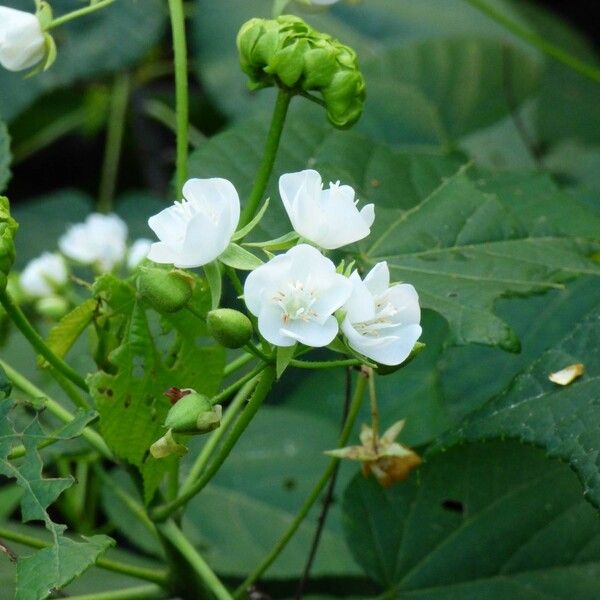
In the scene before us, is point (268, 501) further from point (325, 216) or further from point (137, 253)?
point (325, 216)

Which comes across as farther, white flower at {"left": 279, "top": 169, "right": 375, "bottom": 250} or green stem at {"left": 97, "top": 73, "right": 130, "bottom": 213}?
green stem at {"left": 97, "top": 73, "right": 130, "bottom": 213}

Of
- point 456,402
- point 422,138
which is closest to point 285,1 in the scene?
point 456,402

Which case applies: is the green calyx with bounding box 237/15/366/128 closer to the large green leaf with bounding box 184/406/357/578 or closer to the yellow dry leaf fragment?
the yellow dry leaf fragment

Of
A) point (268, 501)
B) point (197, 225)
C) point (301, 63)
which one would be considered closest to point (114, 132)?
point (268, 501)

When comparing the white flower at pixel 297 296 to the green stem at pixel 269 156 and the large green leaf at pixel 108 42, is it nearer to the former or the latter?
the green stem at pixel 269 156

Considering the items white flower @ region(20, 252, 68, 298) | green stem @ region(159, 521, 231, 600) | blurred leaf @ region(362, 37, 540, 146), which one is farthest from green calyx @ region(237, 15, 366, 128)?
blurred leaf @ region(362, 37, 540, 146)

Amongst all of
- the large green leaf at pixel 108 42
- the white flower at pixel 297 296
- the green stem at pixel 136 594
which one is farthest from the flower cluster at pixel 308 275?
the large green leaf at pixel 108 42

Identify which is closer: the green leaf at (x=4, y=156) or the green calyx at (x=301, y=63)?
the green calyx at (x=301, y=63)
